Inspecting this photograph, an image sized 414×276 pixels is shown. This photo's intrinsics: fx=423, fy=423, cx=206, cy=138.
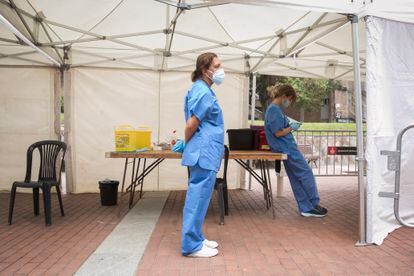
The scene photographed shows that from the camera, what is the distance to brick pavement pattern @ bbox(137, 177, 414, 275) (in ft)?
11.0

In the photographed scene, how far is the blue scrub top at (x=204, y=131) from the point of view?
11.5 feet

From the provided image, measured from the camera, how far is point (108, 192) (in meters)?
6.32

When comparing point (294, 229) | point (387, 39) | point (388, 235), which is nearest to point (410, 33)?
point (387, 39)

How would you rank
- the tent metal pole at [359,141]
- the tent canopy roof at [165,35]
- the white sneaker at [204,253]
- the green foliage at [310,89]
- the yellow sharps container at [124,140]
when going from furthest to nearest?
the green foliage at [310,89] → the tent canopy roof at [165,35] → the yellow sharps container at [124,140] → the tent metal pole at [359,141] → the white sneaker at [204,253]

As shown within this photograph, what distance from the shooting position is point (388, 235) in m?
4.39

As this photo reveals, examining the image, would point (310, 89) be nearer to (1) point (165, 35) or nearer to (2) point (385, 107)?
(1) point (165, 35)

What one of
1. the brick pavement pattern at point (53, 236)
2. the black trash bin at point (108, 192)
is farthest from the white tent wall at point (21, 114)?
the black trash bin at point (108, 192)

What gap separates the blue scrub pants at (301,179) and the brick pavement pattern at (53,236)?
2.30 metres

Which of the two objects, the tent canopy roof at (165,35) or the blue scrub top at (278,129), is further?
the tent canopy roof at (165,35)

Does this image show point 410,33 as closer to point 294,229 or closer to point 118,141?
point 294,229

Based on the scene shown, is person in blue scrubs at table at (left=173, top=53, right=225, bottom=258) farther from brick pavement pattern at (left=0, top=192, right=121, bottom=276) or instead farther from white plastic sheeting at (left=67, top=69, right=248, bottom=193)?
white plastic sheeting at (left=67, top=69, right=248, bottom=193)

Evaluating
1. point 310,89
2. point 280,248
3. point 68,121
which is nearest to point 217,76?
point 280,248

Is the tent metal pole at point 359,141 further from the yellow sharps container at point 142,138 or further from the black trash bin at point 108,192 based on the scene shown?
the black trash bin at point 108,192

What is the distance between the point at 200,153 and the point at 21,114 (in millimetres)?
4771
